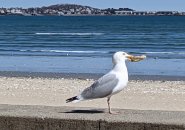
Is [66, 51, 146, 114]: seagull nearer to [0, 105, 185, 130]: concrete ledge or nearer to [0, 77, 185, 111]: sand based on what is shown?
[0, 105, 185, 130]: concrete ledge

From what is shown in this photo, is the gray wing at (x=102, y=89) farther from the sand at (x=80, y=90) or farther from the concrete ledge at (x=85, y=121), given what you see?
the sand at (x=80, y=90)

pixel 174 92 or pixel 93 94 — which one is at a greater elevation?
pixel 93 94

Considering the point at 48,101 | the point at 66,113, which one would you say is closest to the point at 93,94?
the point at 66,113

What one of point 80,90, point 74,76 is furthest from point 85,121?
point 74,76

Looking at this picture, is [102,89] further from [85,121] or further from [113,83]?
[85,121]

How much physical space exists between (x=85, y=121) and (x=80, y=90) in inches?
488

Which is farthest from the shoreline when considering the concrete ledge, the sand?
the concrete ledge

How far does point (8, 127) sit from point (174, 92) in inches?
484

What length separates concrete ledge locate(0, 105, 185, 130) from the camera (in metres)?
5.23

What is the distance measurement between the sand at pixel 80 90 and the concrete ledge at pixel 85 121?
23.9 feet

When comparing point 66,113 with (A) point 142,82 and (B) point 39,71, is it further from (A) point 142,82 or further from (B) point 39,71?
(B) point 39,71

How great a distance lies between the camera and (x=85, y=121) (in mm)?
5383

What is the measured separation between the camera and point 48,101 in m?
15.5

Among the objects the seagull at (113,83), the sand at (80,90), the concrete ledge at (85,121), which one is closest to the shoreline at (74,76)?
the sand at (80,90)
